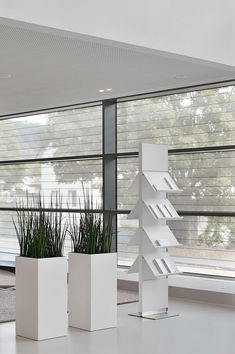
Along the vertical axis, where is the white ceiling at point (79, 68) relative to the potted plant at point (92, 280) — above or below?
above

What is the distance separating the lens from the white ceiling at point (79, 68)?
226 inches

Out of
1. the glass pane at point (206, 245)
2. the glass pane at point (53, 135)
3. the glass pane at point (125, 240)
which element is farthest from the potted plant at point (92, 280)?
the glass pane at point (53, 135)

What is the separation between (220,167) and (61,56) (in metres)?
2.52

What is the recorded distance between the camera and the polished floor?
5.23m

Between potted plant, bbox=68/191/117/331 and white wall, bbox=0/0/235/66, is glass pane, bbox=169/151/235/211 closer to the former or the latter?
white wall, bbox=0/0/235/66

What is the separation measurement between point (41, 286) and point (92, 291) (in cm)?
57

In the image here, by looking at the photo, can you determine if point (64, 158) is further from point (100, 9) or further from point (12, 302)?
point (100, 9)

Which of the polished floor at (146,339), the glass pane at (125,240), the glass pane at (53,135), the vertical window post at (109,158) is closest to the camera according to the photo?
the polished floor at (146,339)

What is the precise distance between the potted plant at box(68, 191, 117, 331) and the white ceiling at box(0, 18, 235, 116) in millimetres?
1578

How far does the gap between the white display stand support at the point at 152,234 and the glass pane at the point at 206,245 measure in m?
1.07

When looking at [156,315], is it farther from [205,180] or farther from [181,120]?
[181,120]

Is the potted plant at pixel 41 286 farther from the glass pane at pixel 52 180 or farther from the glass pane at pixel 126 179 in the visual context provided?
the glass pane at pixel 52 180

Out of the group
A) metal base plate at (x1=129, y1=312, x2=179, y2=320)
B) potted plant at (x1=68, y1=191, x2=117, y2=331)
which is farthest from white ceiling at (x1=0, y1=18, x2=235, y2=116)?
metal base plate at (x1=129, y1=312, x2=179, y2=320)

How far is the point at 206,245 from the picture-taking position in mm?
7812
